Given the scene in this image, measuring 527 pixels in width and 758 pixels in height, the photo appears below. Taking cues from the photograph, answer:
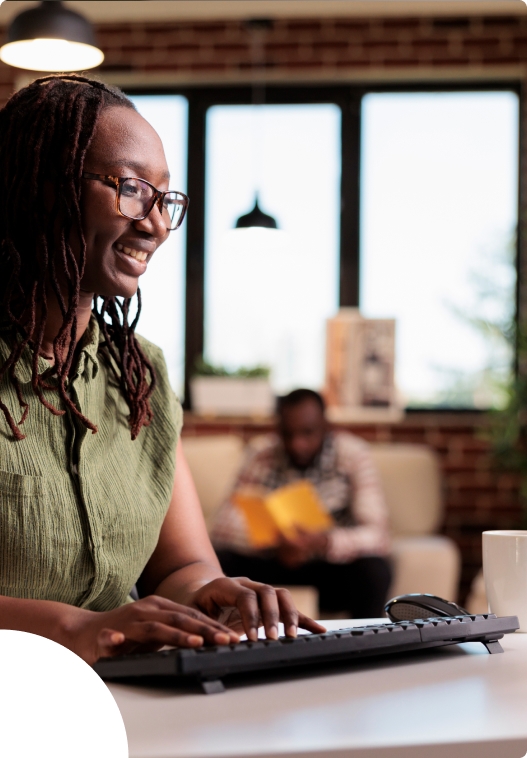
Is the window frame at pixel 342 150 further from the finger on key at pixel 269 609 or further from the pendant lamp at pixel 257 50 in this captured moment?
the finger on key at pixel 269 609

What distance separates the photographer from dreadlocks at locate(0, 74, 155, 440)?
121 centimetres

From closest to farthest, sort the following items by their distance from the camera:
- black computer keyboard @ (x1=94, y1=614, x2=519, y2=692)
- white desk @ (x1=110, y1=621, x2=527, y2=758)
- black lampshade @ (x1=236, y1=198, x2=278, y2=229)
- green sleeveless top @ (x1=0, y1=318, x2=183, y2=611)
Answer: white desk @ (x1=110, y1=621, x2=527, y2=758)
black computer keyboard @ (x1=94, y1=614, x2=519, y2=692)
green sleeveless top @ (x1=0, y1=318, x2=183, y2=611)
black lampshade @ (x1=236, y1=198, x2=278, y2=229)

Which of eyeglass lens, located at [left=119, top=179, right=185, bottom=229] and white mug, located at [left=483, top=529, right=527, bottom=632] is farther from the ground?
eyeglass lens, located at [left=119, top=179, right=185, bottom=229]

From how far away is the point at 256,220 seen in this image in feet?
13.1

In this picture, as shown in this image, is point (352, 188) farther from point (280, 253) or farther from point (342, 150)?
point (280, 253)

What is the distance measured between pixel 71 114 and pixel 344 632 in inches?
30.9

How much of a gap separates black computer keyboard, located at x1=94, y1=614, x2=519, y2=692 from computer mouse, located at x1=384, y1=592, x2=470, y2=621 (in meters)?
0.09

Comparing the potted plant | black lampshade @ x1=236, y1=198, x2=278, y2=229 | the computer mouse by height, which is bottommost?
the computer mouse

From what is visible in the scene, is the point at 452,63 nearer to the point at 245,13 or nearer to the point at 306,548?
the point at 245,13

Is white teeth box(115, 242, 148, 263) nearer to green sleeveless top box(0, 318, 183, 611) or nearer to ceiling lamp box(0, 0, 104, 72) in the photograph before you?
green sleeveless top box(0, 318, 183, 611)

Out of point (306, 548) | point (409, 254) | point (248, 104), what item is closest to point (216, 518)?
point (306, 548)

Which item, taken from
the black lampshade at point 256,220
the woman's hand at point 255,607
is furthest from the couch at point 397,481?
the woman's hand at point 255,607

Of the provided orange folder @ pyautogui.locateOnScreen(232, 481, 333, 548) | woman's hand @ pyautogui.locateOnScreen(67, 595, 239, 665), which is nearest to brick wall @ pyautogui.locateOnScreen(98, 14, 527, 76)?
orange folder @ pyautogui.locateOnScreen(232, 481, 333, 548)

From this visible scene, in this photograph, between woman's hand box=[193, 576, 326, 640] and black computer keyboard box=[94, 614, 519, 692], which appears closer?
black computer keyboard box=[94, 614, 519, 692]
